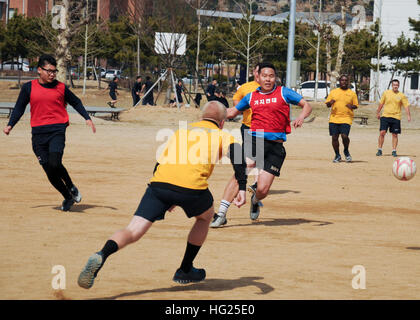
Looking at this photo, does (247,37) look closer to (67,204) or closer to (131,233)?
(67,204)

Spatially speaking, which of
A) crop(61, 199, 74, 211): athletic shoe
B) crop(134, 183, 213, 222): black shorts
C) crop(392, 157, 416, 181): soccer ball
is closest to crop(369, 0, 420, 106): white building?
crop(392, 157, 416, 181): soccer ball

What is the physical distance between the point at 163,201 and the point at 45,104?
189 inches

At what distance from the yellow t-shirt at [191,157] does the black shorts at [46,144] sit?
441 cm

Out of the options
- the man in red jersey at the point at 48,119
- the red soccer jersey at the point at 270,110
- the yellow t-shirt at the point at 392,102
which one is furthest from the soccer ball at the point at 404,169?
the yellow t-shirt at the point at 392,102

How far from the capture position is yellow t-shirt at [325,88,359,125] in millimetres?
18969

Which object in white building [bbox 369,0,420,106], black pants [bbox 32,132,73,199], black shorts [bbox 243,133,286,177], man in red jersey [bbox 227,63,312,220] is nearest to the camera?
man in red jersey [bbox 227,63,312,220]

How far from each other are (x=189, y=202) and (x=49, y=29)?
53437 millimetres

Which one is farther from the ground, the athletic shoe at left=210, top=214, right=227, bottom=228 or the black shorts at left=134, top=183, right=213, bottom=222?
the black shorts at left=134, top=183, right=213, bottom=222

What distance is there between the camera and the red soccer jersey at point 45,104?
1065 cm

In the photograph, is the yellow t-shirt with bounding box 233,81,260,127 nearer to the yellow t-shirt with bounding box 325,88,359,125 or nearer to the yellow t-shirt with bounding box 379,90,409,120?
the yellow t-shirt with bounding box 325,88,359,125

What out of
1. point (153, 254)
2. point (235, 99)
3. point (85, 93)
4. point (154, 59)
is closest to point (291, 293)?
point (153, 254)

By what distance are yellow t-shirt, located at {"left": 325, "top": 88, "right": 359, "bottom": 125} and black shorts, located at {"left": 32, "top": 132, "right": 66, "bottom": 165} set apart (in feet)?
31.7

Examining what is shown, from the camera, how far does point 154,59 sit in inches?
Result: 2516
